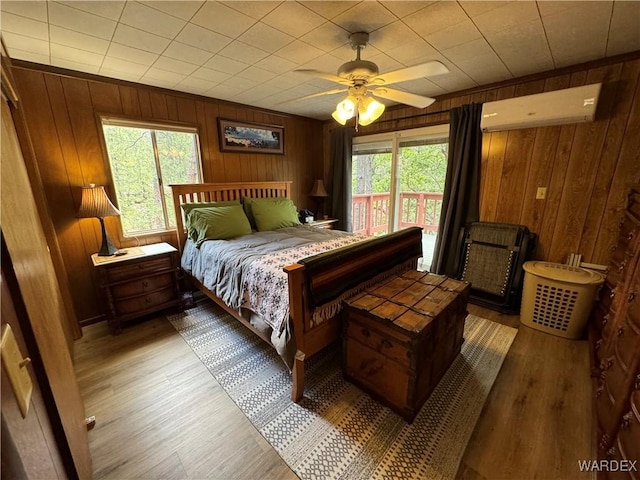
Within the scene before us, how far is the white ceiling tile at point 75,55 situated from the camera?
73.8 inches

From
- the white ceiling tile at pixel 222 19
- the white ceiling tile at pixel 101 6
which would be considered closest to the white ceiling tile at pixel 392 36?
the white ceiling tile at pixel 222 19

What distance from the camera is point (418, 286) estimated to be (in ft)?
6.38

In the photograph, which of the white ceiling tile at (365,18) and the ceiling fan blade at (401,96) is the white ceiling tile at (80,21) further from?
the ceiling fan blade at (401,96)

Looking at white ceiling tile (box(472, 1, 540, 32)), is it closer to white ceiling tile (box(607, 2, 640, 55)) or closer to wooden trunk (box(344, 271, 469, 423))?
white ceiling tile (box(607, 2, 640, 55))

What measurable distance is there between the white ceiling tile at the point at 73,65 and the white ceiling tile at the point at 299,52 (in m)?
1.60

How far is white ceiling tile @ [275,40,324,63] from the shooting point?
1.91m

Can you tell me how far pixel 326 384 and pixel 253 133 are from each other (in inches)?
125

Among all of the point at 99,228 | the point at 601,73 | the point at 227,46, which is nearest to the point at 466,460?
the point at 227,46

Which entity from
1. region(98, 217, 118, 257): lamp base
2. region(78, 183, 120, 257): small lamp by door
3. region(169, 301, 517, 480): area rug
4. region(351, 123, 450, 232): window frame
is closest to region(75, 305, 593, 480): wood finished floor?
region(169, 301, 517, 480): area rug

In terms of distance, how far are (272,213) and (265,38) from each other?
72.5 inches

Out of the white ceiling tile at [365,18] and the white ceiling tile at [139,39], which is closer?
the white ceiling tile at [365,18]

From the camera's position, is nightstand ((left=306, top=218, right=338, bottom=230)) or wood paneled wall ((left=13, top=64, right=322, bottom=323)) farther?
nightstand ((left=306, top=218, right=338, bottom=230))

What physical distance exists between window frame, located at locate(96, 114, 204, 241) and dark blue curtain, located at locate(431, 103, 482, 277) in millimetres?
2971

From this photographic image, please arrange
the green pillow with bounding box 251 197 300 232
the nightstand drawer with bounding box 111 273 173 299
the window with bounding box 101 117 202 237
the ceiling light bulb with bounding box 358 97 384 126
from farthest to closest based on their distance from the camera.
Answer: the green pillow with bounding box 251 197 300 232
the window with bounding box 101 117 202 237
the nightstand drawer with bounding box 111 273 173 299
the ceiling light bulb with bounding box 358 97 384 126
